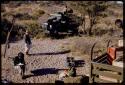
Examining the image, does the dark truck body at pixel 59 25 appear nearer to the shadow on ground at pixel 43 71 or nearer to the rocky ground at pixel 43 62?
the rocky ground at pixel 43 62

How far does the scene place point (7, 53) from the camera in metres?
19.6

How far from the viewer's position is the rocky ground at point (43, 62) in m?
15.5

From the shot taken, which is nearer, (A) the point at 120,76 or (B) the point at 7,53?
(A) the point at 120,76

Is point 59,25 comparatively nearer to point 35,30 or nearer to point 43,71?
point 35,30

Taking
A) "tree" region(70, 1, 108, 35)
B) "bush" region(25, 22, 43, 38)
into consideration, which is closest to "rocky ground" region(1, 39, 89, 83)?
"bush" region(25, 22, 43, 38)

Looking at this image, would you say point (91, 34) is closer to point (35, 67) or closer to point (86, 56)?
point (86, 56)

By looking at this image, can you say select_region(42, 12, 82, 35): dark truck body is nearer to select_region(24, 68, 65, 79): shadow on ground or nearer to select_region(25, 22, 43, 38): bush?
select_region(25, 22, 43, 38): bush

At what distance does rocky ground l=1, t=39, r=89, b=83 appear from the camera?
1552 cm

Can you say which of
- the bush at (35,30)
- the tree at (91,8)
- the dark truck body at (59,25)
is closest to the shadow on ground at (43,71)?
the dark truck body at (59,25)

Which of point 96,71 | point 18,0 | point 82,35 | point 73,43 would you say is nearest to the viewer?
point 96,71

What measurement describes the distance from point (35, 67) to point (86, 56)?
2.86 metres

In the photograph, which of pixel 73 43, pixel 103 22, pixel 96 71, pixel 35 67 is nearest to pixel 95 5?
pixel 73 43

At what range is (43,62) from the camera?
702 inches

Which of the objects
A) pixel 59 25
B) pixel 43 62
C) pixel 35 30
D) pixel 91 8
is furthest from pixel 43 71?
pixel 91 8
